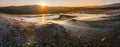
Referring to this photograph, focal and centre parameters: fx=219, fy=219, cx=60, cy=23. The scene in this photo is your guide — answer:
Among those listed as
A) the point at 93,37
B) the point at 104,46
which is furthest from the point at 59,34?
the point at 104,46

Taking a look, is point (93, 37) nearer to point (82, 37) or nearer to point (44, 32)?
point (82, 37)

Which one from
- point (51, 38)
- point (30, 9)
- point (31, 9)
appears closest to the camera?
point (51, 38)

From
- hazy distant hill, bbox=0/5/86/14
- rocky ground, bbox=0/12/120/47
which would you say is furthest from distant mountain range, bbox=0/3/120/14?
rocky ground, bbox=0/12/120/47

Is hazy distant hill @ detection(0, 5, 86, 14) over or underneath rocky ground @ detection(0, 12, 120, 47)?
underneath

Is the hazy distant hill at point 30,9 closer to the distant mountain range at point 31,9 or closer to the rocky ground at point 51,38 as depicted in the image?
the distant mountain range at point 31,9

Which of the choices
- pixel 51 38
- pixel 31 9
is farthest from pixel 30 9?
pixel 51 38

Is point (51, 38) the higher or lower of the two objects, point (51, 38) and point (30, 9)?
the higher

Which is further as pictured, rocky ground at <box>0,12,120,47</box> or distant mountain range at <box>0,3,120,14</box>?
distant mountain range at <box>0,3,120,14</box>

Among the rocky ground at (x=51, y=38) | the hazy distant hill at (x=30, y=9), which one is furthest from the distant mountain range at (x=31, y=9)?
the rocky ground at (x=51, y=38)

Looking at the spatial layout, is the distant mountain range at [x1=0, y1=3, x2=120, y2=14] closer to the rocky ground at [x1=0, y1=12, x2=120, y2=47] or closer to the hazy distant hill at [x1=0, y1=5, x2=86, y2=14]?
the hazy distant hill at [x1=0, y1=5, x2=86, y2=14]

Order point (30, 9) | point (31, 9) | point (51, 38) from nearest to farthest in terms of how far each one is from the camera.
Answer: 1. point (51, 38)
2. point (31, 9)
3. point (30, 9)

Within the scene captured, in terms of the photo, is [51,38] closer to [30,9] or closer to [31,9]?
[31,9]

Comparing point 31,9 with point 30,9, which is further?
point 30,9

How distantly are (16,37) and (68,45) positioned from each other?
148 inches
